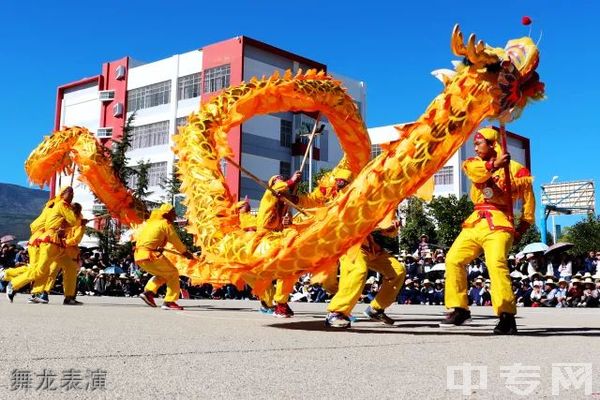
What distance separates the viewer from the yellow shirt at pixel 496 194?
583 centimetres

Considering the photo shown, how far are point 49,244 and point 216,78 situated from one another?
27.8 m

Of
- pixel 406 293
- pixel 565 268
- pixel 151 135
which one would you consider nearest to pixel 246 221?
pixel 406 293

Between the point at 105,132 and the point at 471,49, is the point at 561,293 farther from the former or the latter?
the point at 105,132

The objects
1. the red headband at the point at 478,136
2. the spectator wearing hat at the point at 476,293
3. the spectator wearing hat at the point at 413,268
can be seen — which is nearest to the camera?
the red headband at the point at 478,136

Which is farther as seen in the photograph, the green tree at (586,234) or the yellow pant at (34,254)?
the green tree at (586,234)

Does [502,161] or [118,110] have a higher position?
[118,110]

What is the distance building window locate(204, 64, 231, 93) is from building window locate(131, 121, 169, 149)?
3.77m

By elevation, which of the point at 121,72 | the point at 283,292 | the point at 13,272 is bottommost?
the point at 283,292

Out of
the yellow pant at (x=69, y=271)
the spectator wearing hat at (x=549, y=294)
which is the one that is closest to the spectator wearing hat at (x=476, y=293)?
the spectator wearing hat at (x=549, y=294)

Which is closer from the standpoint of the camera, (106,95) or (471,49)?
(471,49)

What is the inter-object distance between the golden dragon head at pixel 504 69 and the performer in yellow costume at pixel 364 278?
53.1 inches

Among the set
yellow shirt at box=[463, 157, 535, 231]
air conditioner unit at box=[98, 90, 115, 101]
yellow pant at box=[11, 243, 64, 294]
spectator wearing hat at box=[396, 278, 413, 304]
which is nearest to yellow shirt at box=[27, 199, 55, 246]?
yellow pant at box=[11, 243, 64, 294]

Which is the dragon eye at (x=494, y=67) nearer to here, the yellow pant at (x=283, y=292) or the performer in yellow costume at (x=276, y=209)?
the performer in yellow costume at (x=276, y=209)

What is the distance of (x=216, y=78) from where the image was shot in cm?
3706
